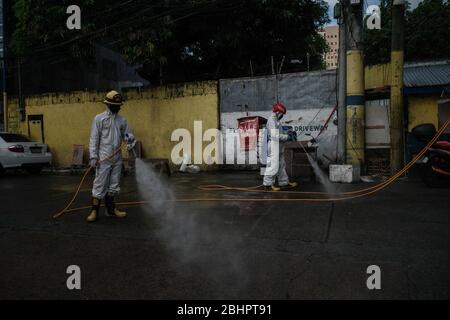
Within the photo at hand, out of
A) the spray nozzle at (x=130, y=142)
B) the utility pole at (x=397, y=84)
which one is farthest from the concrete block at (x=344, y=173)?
the spray nozzle at (x=130, y=142)

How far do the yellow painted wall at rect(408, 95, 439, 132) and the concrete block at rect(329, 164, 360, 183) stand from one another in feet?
8.81

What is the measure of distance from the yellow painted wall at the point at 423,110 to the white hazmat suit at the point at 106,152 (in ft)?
26.7

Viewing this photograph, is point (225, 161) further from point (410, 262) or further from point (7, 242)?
point (410, 262)

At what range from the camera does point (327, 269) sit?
3432mm

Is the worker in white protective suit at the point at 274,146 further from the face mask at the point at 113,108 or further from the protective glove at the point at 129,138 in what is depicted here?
the face mask at the point at 113,108

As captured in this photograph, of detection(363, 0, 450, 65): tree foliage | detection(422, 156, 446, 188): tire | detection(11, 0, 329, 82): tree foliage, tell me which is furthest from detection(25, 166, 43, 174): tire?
detection(363, 0, 450, 65): tree foliage

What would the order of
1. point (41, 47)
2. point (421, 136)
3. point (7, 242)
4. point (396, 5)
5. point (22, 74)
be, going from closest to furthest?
1. point (7, 242)
2. point (421, 136)
3. point (396, 5)
4. point (41, 47)
5. point (22, 74)

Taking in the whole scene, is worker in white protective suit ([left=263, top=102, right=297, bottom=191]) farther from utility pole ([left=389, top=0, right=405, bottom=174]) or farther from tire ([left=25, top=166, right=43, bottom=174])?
tire ([left=25, top=166, right=43, bottom=174])

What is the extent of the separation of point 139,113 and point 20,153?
414cm

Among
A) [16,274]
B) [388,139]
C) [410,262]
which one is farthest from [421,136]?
[16,274]

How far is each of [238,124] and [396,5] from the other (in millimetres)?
5575

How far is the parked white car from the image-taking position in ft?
39.5

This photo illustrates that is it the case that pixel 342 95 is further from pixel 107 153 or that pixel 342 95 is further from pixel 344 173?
pixel 107 153

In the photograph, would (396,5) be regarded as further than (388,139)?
No
